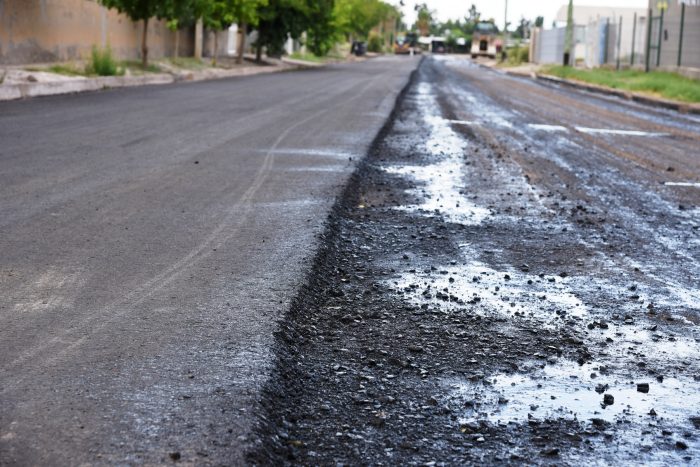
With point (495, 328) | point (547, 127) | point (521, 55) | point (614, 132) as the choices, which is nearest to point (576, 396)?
point (495, 328)

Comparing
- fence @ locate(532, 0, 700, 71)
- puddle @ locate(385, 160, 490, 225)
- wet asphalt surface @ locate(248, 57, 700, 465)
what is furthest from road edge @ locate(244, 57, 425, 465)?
fence @ locate(532, 0, 700, 71)

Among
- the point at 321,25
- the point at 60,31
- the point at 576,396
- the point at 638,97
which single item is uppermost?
the point at 321,25

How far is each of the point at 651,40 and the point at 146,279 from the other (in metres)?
38.5

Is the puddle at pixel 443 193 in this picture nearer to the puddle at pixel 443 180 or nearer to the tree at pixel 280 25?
the puddle at pixel 443 180

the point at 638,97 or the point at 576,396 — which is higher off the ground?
the point at 638,97

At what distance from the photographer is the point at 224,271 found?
18.1ft

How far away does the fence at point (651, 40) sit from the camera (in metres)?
35.1

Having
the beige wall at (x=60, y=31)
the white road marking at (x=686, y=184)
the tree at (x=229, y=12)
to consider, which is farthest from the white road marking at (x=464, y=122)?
the tree at (x=229, y=12)

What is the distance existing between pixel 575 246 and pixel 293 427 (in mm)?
3810

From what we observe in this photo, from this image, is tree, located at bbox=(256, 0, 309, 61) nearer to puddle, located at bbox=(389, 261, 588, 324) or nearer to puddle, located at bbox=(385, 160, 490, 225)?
puddle, located at bbox=(385, 160, 490, 225)

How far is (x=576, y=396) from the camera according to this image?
3.88 meters

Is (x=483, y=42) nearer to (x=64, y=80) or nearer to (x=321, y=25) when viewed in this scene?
(x=321, y=25)

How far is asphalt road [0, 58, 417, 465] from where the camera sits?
3.30 metres

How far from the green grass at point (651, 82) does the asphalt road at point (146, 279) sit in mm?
17682
